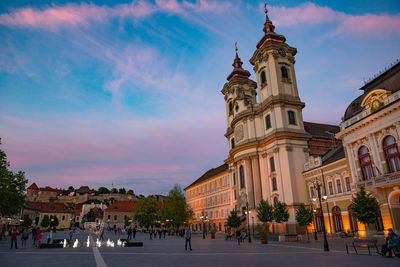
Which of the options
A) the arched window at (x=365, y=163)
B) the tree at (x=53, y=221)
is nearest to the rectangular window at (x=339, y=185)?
the arched window at (x=365, y=163)

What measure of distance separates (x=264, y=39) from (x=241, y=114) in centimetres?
1445

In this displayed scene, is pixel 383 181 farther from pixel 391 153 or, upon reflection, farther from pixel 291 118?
pixel 291 118

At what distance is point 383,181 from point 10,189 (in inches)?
1707

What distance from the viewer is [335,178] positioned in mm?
35781

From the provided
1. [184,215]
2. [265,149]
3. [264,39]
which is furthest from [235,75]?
[184,215]

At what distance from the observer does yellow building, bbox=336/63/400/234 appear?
2533 centimetres

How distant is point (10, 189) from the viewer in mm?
35656

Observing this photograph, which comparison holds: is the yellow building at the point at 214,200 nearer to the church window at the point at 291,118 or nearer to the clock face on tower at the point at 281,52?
the church window at the point at 291,118

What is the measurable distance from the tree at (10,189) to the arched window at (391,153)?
41.3 m

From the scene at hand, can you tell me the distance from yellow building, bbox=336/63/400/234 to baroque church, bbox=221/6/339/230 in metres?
12.1

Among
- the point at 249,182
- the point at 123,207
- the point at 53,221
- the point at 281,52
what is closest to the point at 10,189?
the point at 249,182

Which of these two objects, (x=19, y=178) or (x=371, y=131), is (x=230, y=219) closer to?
(x=371, y=131)

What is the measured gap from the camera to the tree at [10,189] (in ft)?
106

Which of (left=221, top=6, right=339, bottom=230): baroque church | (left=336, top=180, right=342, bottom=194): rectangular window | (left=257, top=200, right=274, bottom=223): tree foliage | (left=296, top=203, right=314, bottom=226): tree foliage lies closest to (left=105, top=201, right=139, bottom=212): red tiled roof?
(left=221, top=6, right=339, bottom=230): baroque church
